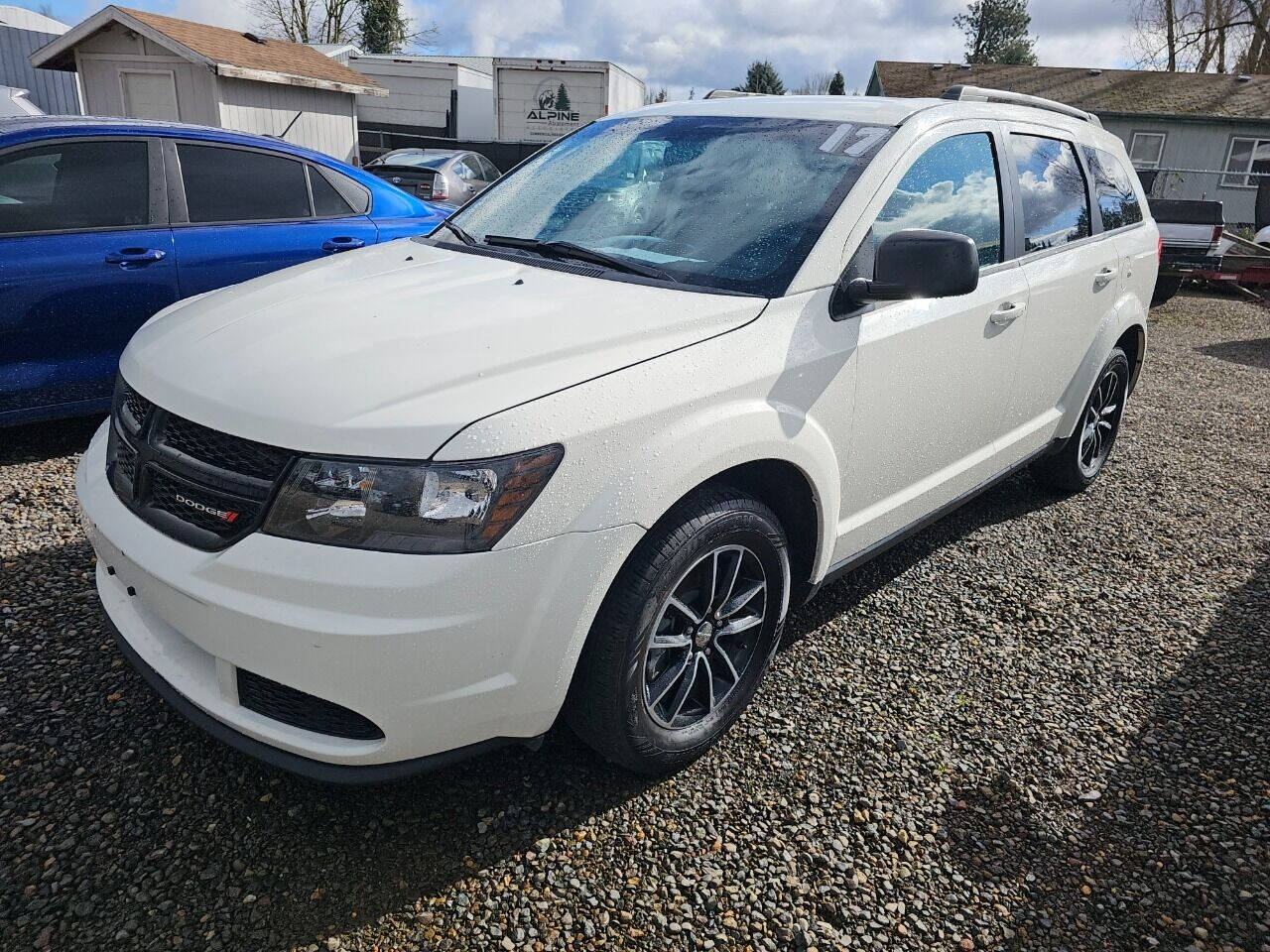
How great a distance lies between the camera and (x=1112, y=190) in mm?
4352

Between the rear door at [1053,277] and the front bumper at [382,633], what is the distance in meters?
2.34

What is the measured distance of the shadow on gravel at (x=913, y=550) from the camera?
3.40 m

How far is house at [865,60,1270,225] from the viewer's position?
972 inches

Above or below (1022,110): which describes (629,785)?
below

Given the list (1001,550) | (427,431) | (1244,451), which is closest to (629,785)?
(427,431)

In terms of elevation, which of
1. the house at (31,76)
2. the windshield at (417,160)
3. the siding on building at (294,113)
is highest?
the house at (31,76)

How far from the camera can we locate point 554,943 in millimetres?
1978

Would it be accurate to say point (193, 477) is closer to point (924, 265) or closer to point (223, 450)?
point (223, 450)

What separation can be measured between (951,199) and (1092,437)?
2229 millimetres

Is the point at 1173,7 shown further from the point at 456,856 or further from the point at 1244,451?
the point at 456,856

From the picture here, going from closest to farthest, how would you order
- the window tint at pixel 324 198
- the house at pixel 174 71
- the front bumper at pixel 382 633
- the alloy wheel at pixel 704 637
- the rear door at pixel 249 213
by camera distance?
the front bumper at pixel 382 633, the alloy wheel at pixel 704 637, the rear door at pixel 249 213, the window tint at pixel 324 198, the house at pixel 174 71

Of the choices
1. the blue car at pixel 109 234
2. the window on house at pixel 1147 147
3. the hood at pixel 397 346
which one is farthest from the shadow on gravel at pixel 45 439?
the window on house at pixel 1147 147

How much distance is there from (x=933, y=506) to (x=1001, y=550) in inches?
38.9

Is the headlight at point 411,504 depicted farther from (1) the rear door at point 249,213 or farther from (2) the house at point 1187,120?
(2) the house at point 1187,120
